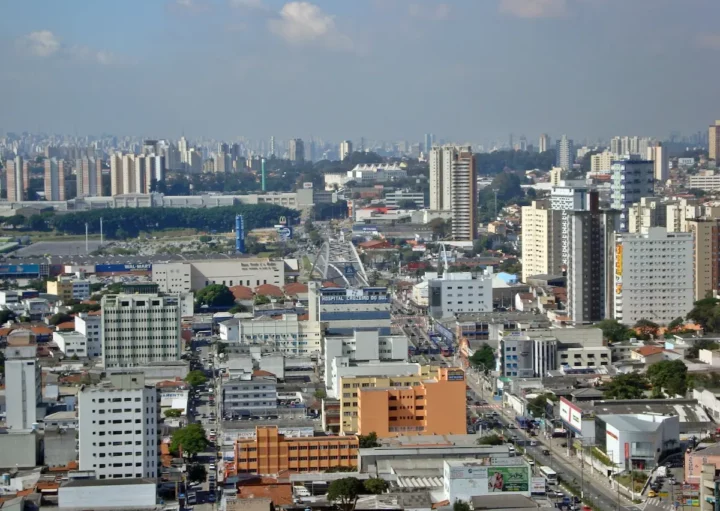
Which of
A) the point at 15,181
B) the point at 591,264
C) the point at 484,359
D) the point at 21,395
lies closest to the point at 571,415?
the point at 484,359

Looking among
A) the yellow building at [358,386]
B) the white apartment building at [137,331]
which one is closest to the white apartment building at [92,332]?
the white apartment building at [137,331]

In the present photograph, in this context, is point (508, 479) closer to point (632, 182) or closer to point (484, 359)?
point (484, 359)

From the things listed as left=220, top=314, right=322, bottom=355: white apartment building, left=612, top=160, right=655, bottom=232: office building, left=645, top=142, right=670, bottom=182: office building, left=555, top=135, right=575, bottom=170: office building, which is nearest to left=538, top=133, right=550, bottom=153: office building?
left=555, top=135, right=575, bottom=170: office building

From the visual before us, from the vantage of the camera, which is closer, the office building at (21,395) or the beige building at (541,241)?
the office building at (21,395)

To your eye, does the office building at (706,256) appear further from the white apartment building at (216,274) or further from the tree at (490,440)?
the tree at (490,440)

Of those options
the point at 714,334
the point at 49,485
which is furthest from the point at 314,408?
the point at 714,334

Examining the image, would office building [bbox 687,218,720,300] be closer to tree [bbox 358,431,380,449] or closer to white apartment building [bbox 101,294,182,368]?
white apartment building [bbox 101,294,182,368]
